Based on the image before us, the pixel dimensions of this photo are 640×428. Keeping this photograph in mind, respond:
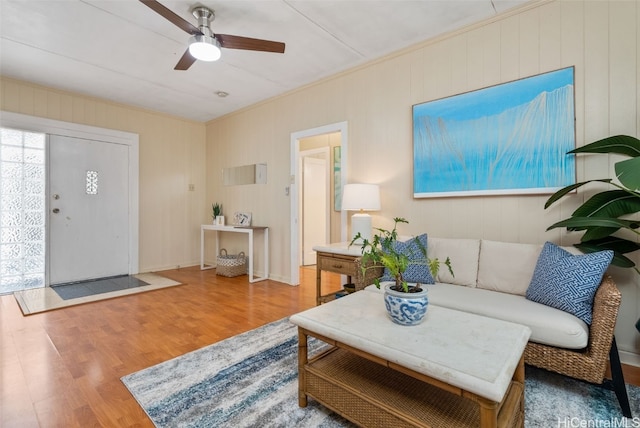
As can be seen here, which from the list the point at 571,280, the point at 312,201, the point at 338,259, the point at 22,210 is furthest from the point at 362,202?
the point at 22,210

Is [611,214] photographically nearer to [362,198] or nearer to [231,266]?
[362,198]

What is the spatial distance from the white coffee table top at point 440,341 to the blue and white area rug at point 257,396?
1.56 feet

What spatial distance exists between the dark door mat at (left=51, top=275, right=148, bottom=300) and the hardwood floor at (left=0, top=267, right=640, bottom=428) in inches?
17.3

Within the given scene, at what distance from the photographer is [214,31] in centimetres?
266

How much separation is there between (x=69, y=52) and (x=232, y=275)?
3.15m

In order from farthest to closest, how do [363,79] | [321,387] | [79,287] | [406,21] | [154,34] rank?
[79,287] → [363,79] → [154,34] → [406,21] → [321,387]

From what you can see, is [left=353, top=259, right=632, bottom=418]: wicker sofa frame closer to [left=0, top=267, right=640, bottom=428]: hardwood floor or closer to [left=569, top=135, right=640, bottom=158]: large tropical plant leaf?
[left=0, top=267, right=640, bottom=428]: hardwood floor

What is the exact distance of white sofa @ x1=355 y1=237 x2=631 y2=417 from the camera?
4.80 ft

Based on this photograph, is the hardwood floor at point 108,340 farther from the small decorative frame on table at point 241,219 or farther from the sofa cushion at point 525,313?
the small decorative frame on table at point 241,219

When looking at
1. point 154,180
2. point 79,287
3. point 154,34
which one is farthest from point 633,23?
point 79,287

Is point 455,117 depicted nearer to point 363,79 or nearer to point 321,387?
point 363,79

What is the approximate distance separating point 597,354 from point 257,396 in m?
1.74

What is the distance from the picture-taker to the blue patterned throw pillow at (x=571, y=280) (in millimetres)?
1592

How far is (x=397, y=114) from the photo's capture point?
2.97 meters
